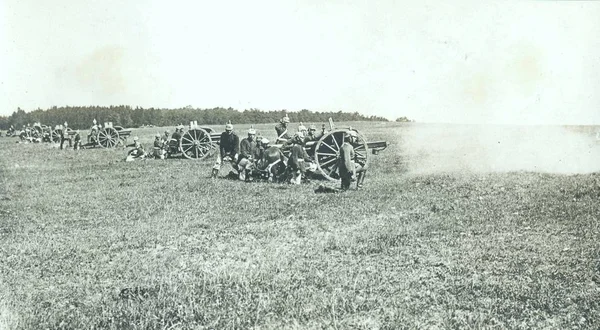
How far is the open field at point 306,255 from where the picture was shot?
5145mm

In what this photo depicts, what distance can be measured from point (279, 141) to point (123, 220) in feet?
24.7

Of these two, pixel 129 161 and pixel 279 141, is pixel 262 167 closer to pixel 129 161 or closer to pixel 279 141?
pixel 279 141

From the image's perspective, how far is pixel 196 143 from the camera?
2197 cm

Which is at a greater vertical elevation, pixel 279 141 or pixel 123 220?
pixel 279 141

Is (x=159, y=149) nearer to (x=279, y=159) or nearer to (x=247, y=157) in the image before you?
(x=247, y=157)

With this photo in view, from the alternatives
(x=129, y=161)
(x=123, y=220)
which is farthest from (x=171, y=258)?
(x=129, y=161)

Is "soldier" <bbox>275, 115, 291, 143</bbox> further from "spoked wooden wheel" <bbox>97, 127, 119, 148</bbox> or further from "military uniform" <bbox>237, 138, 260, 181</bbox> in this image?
"spoked wooden wheel" <bbox>97, 127, 119, 148</bbox>

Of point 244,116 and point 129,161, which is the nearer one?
point 129,161

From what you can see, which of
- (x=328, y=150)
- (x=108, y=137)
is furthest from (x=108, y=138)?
(x=328, y=150)

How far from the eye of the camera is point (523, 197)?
10344mm

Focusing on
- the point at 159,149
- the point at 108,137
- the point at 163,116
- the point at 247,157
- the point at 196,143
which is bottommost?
the point at 159,149

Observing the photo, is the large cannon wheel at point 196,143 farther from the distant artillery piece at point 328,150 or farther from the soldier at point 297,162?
the soldier at point 297,162

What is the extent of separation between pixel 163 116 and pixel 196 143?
220 ft

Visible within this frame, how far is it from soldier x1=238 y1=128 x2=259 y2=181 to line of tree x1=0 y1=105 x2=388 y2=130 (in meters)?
68.5
